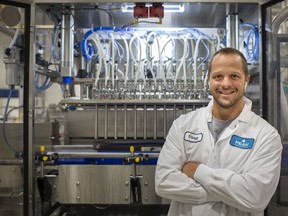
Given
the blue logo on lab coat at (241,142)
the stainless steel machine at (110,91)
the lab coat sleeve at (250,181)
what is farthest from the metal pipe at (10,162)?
the blue logo on lab coat at (241,142)

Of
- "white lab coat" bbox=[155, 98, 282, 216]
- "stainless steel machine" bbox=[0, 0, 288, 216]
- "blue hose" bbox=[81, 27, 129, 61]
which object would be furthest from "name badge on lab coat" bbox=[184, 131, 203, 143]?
"blue hose" bbox=[81, 27, 129, 61]

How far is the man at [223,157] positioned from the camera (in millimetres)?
1320

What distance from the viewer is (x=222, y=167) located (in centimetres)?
145

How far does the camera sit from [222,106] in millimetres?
1457

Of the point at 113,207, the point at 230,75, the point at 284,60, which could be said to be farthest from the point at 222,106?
the point at 113,207

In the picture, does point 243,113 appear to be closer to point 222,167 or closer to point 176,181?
point 222,167

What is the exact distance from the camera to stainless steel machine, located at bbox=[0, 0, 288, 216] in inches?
71.0

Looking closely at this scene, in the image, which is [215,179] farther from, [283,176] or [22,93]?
[22,93]

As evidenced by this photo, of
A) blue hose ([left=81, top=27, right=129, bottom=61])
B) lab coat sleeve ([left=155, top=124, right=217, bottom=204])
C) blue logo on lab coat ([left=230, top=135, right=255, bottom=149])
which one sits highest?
blue hose ([left=81, top=27, right=129, bottom=61])

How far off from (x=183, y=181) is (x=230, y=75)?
22.7 inches

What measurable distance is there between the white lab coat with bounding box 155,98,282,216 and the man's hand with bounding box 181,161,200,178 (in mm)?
25

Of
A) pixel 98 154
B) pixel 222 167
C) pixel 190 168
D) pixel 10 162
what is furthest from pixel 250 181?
pixel 10 162

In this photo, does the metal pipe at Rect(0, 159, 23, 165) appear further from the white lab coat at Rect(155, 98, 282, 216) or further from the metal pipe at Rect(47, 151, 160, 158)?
the white lab coat at Rect(155, 98, 282, 216)

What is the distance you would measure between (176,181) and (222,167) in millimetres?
242
